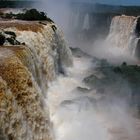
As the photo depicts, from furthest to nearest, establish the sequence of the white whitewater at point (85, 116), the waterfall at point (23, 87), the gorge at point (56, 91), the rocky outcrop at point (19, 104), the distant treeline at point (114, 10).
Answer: the distant treeline at point (114, 10), the white whitewater at point (85, 116), the gorge at point (56, 91), the waterfall at point (23, 87), the rocky outcrop at point (19, 104)

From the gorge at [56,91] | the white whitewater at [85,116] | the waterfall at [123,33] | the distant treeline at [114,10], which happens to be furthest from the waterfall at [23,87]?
the distant treeline at [114,10]

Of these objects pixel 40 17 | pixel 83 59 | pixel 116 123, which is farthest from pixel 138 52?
pixel 116 123

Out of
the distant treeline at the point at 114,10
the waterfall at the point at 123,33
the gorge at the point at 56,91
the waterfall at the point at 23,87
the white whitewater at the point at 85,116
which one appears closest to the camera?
the waterfall at the point at 23,87

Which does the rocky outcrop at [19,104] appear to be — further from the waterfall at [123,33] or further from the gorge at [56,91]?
the waterfall at [123,33]

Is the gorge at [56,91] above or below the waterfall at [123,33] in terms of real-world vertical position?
above

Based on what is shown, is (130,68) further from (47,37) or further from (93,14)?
(93,14)

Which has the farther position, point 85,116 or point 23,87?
point 85,116

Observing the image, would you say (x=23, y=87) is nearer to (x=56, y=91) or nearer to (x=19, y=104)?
(x=19, y=104)

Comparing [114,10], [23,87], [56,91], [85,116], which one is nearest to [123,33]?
[114,10]

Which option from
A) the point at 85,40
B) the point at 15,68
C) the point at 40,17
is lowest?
the point at 85,40
